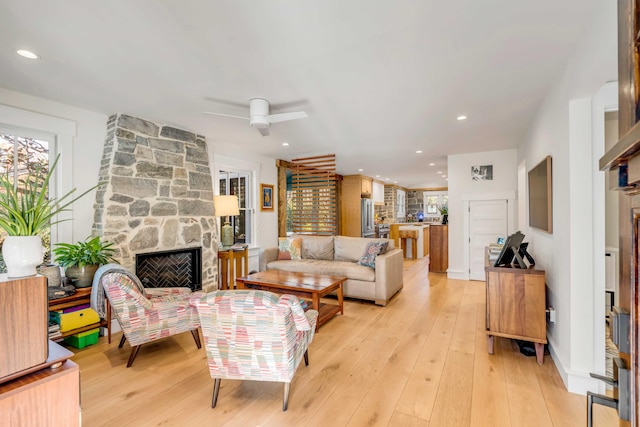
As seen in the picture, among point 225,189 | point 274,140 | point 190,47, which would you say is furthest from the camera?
point 225,189

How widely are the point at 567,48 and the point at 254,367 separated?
124 inches

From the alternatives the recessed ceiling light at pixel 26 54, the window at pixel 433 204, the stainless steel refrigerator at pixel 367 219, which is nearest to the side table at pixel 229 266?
the recessed ceiling light at pixel 26 54

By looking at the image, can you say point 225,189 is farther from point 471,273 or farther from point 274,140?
point 471,273

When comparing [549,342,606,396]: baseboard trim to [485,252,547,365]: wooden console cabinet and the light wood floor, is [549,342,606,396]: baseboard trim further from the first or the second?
[485,252,547,365]: wooden console cabinet

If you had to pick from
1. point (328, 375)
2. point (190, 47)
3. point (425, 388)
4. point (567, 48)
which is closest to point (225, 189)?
point (190, 47)

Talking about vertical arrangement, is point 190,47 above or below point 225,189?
above

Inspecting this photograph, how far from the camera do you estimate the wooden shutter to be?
6.10m

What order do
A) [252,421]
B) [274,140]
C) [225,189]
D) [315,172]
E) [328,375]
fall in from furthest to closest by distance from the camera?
[315,172]
[225,189]
[274,140]
[328,375]
[252,421]

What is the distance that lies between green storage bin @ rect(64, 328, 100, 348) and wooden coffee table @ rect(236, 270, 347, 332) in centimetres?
157

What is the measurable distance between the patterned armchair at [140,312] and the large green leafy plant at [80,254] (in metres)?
0.53

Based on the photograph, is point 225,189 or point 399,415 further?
point 225,189

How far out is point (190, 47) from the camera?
212 cm

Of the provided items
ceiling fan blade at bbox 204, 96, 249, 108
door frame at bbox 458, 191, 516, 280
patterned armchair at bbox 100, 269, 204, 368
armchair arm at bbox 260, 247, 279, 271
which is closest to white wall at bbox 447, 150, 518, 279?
door frame at bbox 458, 191, 516, 280

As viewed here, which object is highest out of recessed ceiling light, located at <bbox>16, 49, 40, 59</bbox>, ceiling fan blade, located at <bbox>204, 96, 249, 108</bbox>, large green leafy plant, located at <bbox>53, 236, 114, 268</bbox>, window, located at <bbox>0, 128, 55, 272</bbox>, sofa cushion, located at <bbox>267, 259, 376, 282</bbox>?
recessed ceiling light, located at <bbox>16, 49, 40, 59</bbox>
